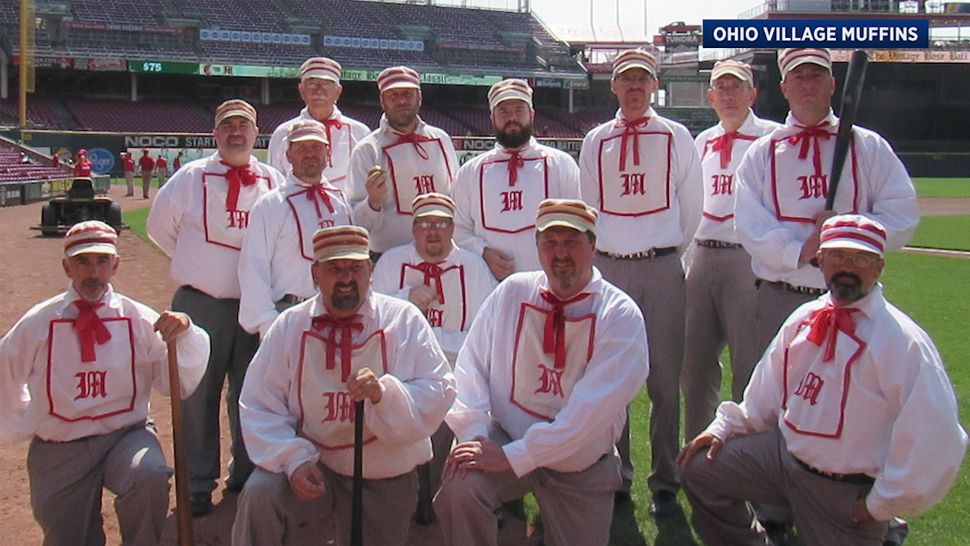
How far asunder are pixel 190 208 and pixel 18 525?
185 cm

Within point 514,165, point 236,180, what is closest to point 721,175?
point 514,165

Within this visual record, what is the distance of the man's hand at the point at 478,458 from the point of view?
4.04 metres

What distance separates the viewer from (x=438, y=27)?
5869 centimetres

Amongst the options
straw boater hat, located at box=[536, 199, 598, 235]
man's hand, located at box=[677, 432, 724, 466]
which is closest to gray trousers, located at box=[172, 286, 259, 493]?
straw boater hat, located at box=[536, 199, 598, 235]

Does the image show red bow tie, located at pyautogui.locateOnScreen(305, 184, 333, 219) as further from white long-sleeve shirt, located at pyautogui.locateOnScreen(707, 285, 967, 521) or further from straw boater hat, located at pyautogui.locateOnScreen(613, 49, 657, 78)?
white long-sleeve shirt, located at pyautogui.locateOnScreen(707, 285, 967, 521)

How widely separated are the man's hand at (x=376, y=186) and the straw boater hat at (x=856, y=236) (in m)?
2.40

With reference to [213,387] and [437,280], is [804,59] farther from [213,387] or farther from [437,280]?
[213,387]

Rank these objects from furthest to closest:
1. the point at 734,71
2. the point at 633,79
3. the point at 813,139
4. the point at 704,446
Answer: the point at 734,71 → the point at 633,79 → the point at 813,139 → the point at 704,446

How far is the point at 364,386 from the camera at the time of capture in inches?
153

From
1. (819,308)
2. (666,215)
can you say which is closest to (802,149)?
(666,215)

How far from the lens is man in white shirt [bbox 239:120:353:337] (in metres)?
5.27

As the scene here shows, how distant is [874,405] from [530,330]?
138 cm

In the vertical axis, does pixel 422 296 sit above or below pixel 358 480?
above

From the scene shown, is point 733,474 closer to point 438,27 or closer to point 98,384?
point 98,384
